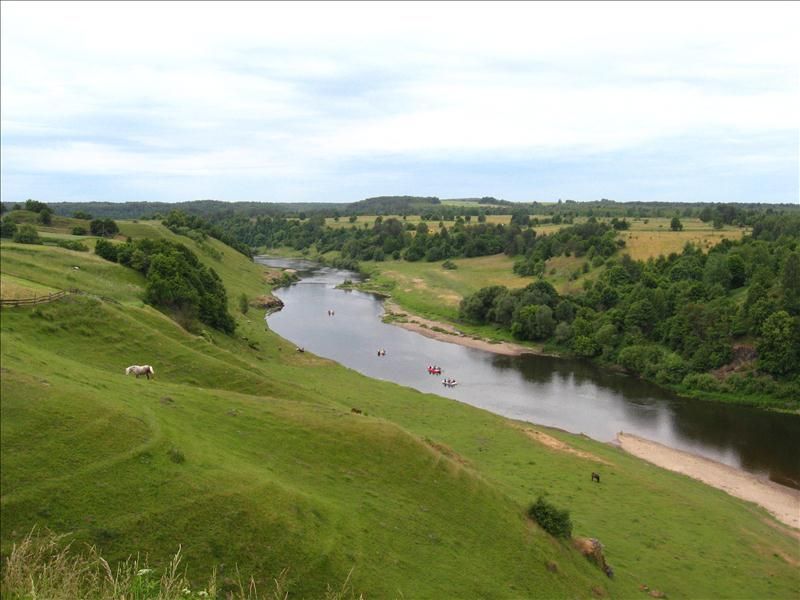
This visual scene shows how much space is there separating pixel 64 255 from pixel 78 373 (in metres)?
48.6

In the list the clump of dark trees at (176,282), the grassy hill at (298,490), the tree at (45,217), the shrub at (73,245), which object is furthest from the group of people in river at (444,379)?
the tree at (45,217)

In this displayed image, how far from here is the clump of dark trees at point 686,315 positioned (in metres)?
76.1

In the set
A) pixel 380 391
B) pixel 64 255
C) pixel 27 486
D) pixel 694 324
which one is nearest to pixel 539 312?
pixel 694 324

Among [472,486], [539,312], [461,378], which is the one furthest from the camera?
[539,312]

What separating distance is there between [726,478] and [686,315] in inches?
1566

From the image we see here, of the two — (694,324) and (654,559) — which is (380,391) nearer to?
(654,559)

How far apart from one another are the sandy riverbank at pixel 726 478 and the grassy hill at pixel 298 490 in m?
2.65

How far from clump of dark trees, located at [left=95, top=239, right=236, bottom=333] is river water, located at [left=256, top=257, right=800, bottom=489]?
2177 cm

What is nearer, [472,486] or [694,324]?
[472,486]

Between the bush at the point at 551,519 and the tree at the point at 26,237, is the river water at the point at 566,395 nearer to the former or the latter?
the bush at the point at 551,519

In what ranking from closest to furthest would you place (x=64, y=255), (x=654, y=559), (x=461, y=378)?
(x=654, y=559) → (x=64, y=255) → (x=461, y=378)

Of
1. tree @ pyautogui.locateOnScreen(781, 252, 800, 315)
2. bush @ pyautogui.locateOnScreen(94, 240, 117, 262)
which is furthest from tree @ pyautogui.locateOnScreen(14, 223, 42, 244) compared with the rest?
tree @ pyautogui.locateOnScreen(781, 252, 800, 315)

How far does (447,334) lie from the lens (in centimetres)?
11075

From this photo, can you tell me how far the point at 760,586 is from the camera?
112 ft
